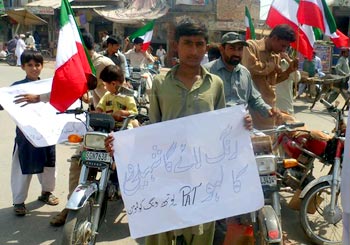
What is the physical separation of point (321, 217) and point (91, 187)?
7.15 ft

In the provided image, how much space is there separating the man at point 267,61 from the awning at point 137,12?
2242cm

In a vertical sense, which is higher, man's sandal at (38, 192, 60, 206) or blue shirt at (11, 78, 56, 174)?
blue shirt at (11, 78, 56, 174)

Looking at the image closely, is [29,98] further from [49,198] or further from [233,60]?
[233,60]

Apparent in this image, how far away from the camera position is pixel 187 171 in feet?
8.20

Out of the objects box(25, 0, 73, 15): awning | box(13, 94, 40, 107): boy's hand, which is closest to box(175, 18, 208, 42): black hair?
box(13, 94, 40, 107): boy's hand

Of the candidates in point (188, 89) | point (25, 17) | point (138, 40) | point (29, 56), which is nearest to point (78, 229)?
point (188, 89)

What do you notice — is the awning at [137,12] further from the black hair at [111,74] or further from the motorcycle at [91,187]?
the motorcycle at [91,187]

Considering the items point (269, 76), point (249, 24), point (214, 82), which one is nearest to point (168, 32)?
point (249, 24)

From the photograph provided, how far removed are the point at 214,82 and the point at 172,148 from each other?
0.50m

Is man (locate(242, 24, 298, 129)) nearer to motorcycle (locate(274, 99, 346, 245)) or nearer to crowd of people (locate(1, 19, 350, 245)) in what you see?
crowd of people (locate(1, 19, 350, 245))

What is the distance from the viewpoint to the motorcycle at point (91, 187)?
3004 millimetres

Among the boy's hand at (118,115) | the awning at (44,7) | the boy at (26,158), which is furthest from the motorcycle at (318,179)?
the awning at (44,7)

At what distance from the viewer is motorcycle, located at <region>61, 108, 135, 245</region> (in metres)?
3.00

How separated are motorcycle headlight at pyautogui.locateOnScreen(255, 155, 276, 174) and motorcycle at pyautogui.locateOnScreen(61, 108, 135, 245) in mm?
1125
